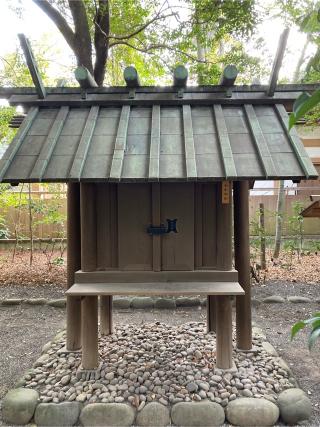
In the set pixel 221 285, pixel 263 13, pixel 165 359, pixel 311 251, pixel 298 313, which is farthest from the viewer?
pixel 311 251

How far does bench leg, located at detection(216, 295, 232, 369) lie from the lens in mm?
2692

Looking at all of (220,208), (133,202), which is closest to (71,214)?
(133,202)

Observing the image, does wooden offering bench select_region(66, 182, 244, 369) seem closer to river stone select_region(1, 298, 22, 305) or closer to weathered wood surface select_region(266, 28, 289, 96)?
weathered wood surface select_region(266, 28, 289, 96)

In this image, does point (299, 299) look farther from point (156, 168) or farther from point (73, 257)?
point (156, 168)

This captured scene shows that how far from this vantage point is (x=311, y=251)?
7.30m

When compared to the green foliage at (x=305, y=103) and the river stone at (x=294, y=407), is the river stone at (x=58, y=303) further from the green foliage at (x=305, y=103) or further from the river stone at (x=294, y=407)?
the green foliage at (x=305, y=103)

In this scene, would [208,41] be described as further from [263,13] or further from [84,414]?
[84,414]

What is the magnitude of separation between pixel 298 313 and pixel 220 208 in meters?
3.00

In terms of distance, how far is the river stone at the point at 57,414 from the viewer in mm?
2346

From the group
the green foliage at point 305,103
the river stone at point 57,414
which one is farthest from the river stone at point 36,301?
the green foliage at point 305,103

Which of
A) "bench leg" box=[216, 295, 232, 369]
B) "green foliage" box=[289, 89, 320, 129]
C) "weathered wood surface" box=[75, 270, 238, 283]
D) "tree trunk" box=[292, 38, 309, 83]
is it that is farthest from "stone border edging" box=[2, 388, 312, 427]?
"tree trunk" box=[292, 38, 309, 83]

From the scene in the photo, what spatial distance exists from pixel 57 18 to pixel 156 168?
464cm

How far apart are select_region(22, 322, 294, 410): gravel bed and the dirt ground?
0.98 feet

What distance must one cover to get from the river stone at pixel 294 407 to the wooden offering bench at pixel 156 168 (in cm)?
55
